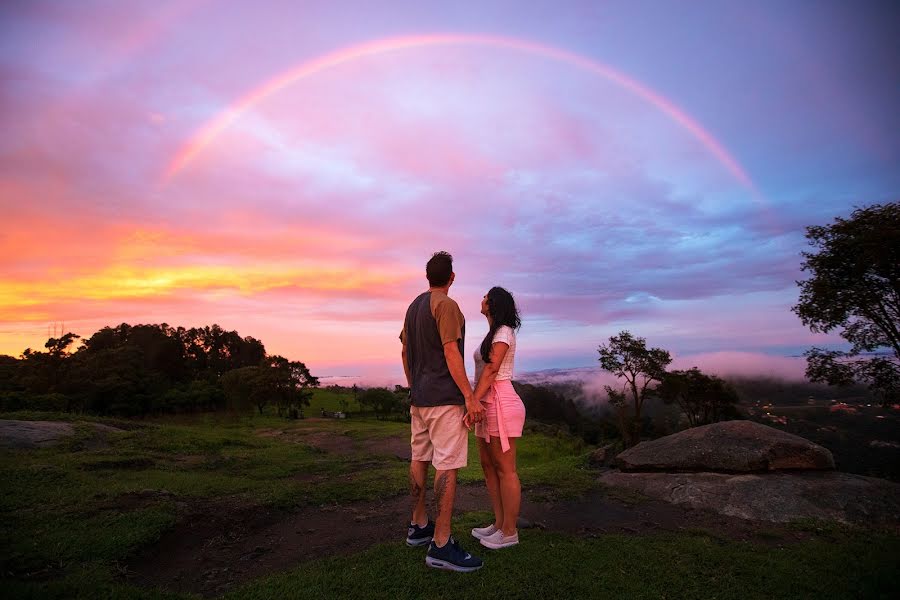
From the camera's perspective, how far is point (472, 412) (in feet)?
17.8

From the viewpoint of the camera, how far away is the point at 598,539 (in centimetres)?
658

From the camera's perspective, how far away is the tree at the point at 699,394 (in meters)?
21.9

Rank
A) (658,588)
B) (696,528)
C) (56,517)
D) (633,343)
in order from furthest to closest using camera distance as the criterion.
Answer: (633,343)
(696,528)
(56,517)
(658,588)

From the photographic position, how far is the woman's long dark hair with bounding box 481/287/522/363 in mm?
6051

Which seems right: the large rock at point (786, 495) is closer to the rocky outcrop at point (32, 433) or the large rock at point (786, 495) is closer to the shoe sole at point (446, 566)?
the shoe sole at point (446, 566)

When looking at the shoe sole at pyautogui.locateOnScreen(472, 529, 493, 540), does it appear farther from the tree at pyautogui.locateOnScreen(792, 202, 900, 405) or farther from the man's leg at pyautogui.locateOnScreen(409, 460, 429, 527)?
the tree at pyautogui.locateOnScreen(792, 202, 900, 405)

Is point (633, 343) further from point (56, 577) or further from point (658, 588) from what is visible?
point (56, 577)

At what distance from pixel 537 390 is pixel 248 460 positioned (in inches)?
1167

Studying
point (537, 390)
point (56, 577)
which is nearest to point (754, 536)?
point (56, 577)

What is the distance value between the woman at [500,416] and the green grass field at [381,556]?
0.47 m

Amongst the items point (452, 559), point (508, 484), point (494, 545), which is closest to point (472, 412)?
point (508, 484)

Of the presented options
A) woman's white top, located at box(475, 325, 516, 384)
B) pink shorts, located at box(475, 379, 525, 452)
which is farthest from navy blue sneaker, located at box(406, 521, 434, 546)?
woman's white top, located at box(475, 325, 516, 384)

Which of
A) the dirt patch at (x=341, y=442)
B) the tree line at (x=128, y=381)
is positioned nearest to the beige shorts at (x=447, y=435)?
the dirt patch at (x=341, y=442)

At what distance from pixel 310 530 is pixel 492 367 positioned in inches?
175
